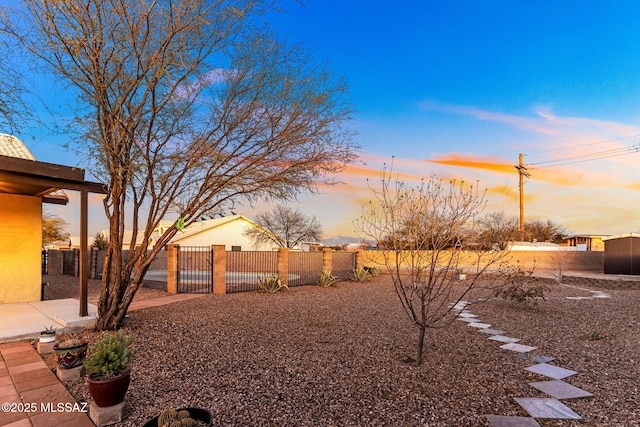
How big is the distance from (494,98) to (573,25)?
7.98 feet

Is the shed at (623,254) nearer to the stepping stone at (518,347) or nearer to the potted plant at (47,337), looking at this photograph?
the stepping stone at (518,347)

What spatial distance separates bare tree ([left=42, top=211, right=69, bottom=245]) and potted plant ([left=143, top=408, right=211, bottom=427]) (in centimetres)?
2941

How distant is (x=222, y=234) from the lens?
28438 mm

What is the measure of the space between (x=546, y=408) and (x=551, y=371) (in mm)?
1137

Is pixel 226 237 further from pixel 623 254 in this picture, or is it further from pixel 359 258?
pixel 623 254

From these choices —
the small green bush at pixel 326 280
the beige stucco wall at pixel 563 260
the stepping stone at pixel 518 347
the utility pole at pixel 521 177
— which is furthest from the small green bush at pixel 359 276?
the utility pole at pixel 521 177

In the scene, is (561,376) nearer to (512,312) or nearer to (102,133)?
(512,312)

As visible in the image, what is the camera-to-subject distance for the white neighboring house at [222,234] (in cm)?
2777

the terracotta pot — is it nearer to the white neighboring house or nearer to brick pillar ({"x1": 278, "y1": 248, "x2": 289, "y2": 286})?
brick pillar ({"x1": 278, "y1": 248, "x2": 289, "y2": 286})

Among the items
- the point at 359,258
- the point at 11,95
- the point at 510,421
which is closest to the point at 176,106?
the point at 11,95

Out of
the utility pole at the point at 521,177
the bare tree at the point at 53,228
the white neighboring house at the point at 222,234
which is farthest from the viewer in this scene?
the white neighboring house at the point at 222,234

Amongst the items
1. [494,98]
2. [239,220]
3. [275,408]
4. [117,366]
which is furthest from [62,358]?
[239,220]

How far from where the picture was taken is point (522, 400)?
3.16 metres

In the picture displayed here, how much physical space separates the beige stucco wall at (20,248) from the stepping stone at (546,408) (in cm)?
984
